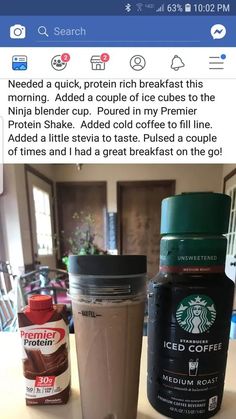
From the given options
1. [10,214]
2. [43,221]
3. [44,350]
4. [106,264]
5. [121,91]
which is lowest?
[43,221]

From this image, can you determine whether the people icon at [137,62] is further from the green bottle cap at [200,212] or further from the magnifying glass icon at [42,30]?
the green bottle cap at [200,212]

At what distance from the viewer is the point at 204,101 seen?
586 millimetres

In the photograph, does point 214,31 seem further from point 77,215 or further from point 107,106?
point 77,215

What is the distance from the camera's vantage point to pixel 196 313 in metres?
0.26

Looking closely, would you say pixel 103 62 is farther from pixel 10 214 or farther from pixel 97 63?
pixel 10 214

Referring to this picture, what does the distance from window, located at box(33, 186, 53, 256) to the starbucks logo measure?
2.32 metres

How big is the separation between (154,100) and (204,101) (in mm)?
119

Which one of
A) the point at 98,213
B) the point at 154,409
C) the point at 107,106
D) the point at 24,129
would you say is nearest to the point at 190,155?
the point at 107,106

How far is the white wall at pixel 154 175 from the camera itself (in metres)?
2.94

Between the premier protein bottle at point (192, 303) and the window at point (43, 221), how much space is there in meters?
2.29

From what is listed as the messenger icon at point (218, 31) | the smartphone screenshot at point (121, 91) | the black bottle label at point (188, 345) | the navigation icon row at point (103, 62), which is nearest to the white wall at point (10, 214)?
the smartphone screenshot at point (121, 91)

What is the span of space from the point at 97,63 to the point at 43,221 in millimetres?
2332
